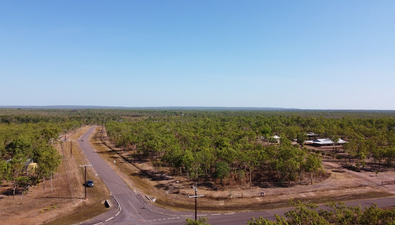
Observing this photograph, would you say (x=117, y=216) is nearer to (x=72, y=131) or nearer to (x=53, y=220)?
(x=53, y=220)

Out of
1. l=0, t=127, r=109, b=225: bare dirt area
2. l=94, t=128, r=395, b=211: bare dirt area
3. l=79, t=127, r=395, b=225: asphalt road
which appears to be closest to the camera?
l=79, t=127, r=395, b=225: asphalt road

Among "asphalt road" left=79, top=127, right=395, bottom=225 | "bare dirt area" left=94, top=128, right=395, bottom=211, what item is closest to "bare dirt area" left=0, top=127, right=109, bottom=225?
"asphalt road" left=79, top=127, right=395, bottom=225

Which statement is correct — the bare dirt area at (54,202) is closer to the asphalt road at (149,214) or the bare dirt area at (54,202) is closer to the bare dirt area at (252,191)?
the asphalt road at (149,214)

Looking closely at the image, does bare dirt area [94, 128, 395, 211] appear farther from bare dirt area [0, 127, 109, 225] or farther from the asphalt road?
bare dirt area [0, 127, 109, 225]

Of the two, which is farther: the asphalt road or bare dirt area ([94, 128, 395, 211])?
bare dirt area ([94, 128, 395, 211])

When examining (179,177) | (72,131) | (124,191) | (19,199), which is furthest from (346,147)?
(72,131)

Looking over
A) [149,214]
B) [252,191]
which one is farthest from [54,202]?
[252,191]
